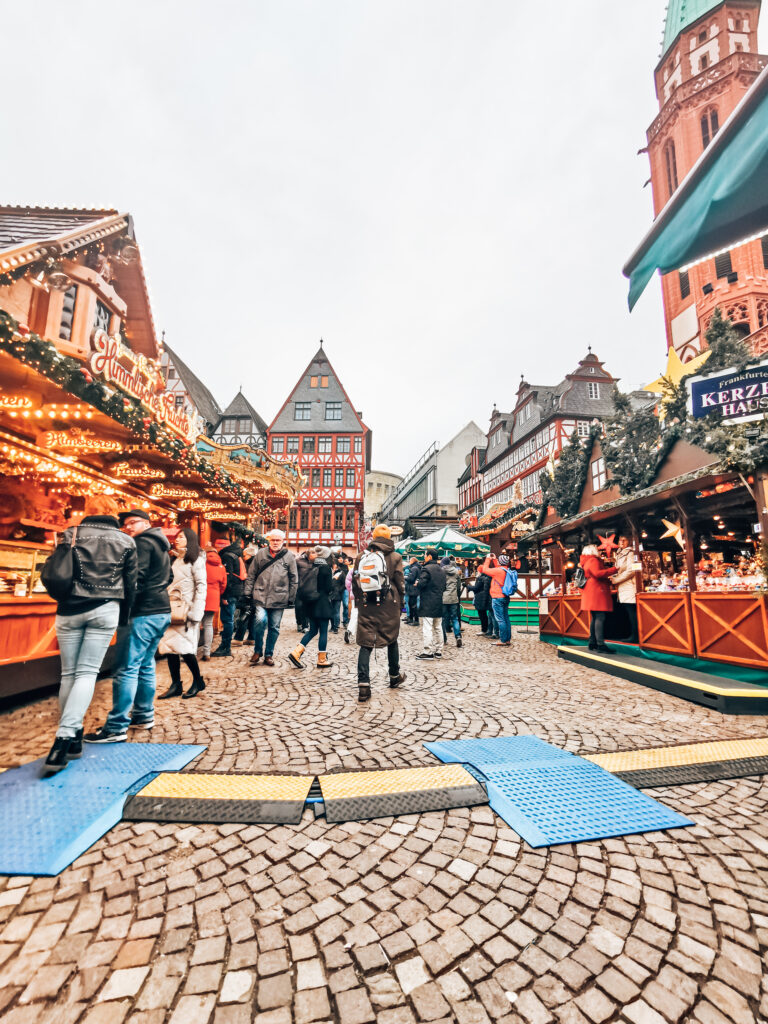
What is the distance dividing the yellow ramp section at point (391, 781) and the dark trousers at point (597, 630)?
566cm

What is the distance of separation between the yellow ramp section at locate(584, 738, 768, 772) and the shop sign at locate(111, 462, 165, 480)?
8.69m

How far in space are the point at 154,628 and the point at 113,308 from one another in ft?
44.0

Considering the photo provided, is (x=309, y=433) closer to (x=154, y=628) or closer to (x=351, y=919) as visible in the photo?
(x=154, y=628)

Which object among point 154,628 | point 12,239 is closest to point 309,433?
point 12,239

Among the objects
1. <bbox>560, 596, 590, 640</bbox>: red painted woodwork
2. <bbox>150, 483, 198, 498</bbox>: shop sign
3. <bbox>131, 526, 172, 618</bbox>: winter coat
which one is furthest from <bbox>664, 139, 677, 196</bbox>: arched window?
<bbox>131, 526, 172, 618</bbox>: winter coat

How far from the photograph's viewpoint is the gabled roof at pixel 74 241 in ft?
31.5

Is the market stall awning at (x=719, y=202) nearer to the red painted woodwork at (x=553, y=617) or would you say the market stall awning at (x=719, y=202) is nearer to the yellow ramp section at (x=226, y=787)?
the yellow ramp section at (x=226, y=787)

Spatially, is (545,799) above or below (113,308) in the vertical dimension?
below

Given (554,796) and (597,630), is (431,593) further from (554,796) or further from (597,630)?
(554,796)

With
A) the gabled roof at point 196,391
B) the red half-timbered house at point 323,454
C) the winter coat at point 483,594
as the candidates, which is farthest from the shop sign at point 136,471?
the red half-timbered house at point 323,454

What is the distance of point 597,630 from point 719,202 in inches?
276

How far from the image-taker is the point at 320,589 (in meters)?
6.34

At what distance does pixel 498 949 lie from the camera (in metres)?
1.63

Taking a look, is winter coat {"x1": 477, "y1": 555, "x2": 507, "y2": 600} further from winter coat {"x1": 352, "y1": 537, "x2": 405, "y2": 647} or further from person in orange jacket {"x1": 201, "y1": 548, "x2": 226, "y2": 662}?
person in orange jacket {"x1": 201, "y1": 548, "x2": 226, "y2": 662}
